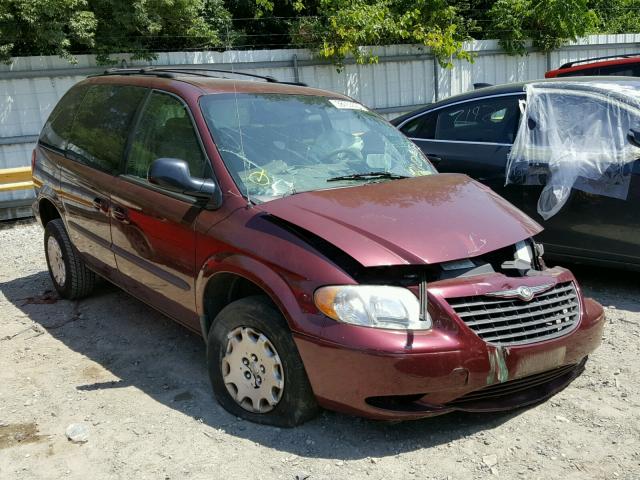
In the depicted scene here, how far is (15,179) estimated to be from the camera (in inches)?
344

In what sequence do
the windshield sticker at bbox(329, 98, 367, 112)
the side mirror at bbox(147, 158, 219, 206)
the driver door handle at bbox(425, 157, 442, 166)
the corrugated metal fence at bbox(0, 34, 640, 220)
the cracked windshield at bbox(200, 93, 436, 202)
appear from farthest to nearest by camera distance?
the corrugated metal fence at bbox(0, 34, 640, 220) → the driver door handle at bbox(425, 157, 442, 166) → the windshield sticker at bbox(329, 98, 367, 112) → the cracked windshield at bbox(200, 93, 436, 202) → the side mirror at bbox(147, 158, 219, 206)

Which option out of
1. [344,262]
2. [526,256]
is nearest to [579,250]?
[526,256]

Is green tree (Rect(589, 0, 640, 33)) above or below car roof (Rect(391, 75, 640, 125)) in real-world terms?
above

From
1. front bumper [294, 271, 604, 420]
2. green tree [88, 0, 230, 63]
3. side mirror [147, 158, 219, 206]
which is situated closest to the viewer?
front bumper [294, 271, 604, 420]

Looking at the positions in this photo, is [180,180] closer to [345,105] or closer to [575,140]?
[345,105]

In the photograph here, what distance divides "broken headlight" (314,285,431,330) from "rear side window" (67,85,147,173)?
2183mm

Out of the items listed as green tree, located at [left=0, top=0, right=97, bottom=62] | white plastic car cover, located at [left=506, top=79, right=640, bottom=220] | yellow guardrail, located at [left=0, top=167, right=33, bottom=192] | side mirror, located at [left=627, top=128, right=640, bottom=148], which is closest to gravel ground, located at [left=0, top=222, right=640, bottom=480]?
white plastic car cover, located at [left=506, top=79, right=640, bottom=220]

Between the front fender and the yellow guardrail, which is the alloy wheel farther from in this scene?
the yellow guardrail

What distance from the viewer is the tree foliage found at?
9.15 m

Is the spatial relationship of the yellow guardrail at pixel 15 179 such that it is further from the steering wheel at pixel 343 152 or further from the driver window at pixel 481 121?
the steering wheel at pixel 343 152

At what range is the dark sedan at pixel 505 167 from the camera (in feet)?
16.8

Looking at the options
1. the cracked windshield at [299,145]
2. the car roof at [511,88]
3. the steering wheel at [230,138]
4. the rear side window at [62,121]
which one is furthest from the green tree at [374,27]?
the steering wheel at [230,138]

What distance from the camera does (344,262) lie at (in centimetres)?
325

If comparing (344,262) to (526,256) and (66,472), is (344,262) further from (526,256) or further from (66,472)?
(66,472)
